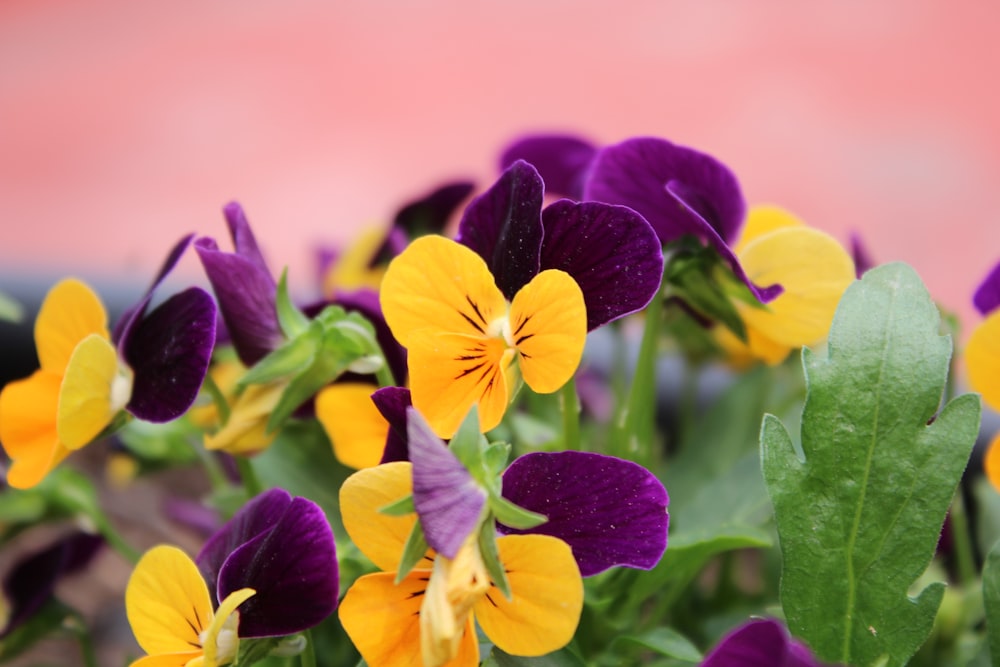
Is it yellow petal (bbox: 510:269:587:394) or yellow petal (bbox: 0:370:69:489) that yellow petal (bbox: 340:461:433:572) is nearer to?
yellow petal (bbox: 510:269:587:394)

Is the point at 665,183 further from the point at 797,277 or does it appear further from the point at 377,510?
the point at 377,510

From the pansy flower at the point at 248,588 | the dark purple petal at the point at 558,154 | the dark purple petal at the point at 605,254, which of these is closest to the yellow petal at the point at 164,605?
the pansy flower at the point at 248,588

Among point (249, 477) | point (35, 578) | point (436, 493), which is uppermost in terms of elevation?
point (436, 493)

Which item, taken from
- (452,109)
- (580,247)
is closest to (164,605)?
(580,247)

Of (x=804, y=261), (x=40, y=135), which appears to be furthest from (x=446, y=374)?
(x=40, y=135)

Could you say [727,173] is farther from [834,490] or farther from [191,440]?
[191,440]

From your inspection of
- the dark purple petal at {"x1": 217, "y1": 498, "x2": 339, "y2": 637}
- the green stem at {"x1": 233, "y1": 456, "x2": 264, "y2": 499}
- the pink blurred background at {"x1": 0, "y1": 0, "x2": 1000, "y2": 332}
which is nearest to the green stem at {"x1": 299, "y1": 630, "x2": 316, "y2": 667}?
the dark purple petal at {"x1": 217, "y1": 498, "x2": 339, "y2": 637}

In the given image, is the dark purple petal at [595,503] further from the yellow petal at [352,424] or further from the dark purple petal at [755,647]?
the yellow petal at [352,424]
